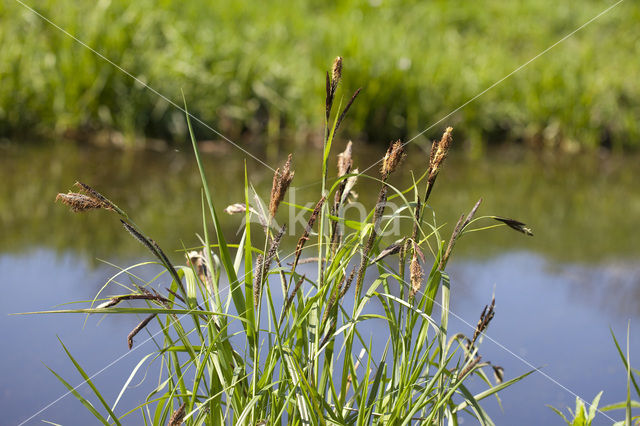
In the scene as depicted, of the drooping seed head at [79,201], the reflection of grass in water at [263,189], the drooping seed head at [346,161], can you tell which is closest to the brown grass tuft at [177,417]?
the drooping seed head at [79,201]

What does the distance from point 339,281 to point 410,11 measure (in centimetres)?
665

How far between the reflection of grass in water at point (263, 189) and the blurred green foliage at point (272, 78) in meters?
0.34

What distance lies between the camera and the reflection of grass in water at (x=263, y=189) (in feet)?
10.4

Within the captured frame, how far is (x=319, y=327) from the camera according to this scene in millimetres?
1367

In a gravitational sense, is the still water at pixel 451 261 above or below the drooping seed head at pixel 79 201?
below

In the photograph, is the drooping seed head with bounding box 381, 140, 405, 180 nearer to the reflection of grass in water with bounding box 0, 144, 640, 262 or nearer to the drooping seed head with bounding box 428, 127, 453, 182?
the drooping seed head with bounding box 428, 127, 453, 182

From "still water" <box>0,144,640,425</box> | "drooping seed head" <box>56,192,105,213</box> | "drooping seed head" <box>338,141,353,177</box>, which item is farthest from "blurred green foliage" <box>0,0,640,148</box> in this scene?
"drooping seed head" <box>56,192,105,213</box>

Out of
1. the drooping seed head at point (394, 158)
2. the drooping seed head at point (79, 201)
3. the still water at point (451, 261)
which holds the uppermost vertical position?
the drooping seed head at point (394, 158)

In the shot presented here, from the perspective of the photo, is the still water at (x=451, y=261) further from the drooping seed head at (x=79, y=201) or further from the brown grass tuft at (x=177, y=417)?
the drooping seed head at (x=79, y=201)

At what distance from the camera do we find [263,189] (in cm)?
391

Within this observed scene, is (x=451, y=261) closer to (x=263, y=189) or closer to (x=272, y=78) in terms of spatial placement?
(x=263, y=189)

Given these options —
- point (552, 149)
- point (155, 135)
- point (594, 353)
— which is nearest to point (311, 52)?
point (155, 135)

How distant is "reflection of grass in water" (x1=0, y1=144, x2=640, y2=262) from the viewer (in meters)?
3.16

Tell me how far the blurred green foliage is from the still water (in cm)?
32
